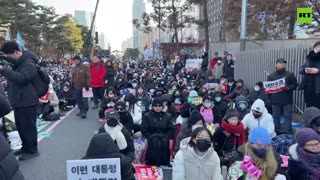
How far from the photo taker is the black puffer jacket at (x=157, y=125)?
295 inches


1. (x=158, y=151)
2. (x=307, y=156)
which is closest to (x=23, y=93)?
(x=158, y=151)

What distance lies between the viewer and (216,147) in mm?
6625

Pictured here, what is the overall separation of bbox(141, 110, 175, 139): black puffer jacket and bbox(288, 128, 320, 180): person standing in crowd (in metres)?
3.07

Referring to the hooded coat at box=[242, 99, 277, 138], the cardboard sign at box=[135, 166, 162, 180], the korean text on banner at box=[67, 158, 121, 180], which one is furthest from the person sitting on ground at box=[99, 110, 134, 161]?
the hooded coat at box=[242, 99, 277, 138]

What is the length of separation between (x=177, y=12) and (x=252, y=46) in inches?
707

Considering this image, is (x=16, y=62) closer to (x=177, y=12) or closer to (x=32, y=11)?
(x=177, y=12)

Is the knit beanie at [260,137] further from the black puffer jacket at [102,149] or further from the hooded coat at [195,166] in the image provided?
the black puffer jacket at [102,149]

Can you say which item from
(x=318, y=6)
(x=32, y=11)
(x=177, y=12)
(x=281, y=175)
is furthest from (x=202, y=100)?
(x=32, y=11)

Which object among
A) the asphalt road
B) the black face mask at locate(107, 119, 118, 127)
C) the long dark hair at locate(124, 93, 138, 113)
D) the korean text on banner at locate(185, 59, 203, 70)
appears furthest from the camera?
the korean text on banner at locate(185, 59, 203, 70)

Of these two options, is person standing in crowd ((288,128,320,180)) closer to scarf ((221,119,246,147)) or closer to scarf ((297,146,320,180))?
scarf ((297,146,320,180))

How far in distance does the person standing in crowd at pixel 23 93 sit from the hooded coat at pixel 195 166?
3.03 m

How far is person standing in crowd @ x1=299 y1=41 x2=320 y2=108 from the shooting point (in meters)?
7.98

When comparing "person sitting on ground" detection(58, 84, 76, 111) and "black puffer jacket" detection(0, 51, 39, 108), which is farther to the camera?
"person sitting on ground" detection(58, 84, 76, 111)

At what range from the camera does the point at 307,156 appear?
14.8 feet
